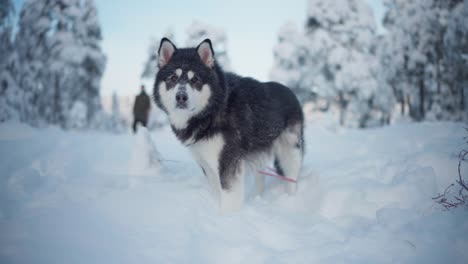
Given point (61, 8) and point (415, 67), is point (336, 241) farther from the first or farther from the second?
point (415, 67)

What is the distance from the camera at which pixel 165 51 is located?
330cm

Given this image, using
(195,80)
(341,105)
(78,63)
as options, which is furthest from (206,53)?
(341,105)

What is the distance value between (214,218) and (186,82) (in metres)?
1.63

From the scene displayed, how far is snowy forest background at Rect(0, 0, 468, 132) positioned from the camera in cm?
1096

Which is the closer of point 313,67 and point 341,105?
point 341,105

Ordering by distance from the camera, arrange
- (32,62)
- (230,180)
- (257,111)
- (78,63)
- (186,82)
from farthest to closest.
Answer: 1. (78,63)
2. (32,62)
3. (257,111)
4. (230,180)
5. (186,82)

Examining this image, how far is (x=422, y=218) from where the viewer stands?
89.0 inches

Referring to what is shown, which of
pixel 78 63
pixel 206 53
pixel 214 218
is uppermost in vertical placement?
pixel 78 63

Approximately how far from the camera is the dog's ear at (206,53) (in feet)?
10.5

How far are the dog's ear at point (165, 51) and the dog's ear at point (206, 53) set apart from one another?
348mm

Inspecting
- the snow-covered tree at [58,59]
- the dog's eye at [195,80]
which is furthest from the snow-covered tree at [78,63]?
the dog's eye at [195,80]

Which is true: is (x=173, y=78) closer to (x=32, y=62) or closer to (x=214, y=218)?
(x=214, y=218)

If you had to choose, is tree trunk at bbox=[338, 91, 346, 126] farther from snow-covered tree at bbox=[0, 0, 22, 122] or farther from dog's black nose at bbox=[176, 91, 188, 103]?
snow-covered tree at bbox=[0, 0, 22, 122]

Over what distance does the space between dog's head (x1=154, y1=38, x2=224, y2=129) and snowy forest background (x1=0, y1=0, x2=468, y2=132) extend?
27.2 feet
